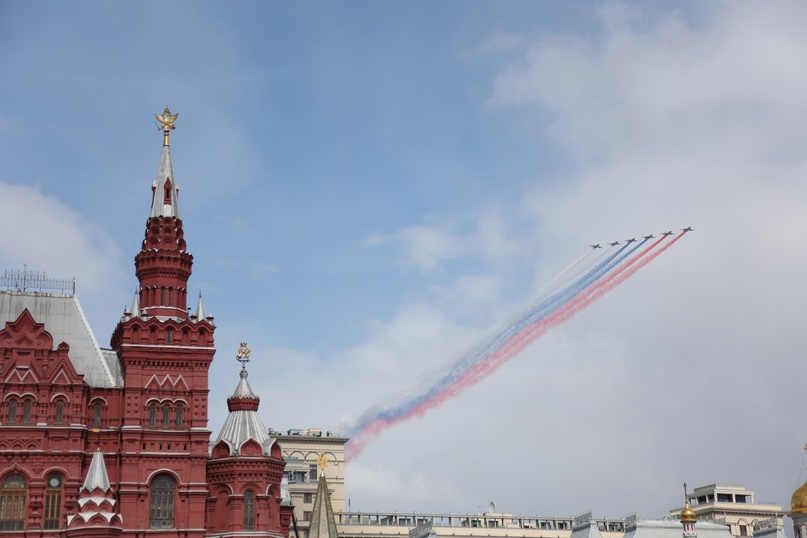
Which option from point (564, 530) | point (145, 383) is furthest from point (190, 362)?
point (564, 530)

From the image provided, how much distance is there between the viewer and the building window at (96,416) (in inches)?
3932

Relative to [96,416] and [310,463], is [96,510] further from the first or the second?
[310,463]

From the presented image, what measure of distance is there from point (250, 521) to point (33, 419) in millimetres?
20775

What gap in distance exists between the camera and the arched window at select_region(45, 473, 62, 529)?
311ft

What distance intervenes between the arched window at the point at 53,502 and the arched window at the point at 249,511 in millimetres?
15796

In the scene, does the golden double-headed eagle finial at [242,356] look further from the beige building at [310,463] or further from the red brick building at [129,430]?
the beige building at [310,463]

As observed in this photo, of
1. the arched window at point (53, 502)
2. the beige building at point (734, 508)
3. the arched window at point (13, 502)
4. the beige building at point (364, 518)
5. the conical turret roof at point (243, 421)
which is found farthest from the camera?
the beige building at point (734, 508)

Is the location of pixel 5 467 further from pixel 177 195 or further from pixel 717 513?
pixel 717 513

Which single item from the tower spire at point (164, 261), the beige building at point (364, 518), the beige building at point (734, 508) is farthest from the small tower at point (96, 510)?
the beige building at point (734, 508)

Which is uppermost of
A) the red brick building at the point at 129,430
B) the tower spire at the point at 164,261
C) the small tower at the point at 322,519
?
the tower spire at the point at 164,261

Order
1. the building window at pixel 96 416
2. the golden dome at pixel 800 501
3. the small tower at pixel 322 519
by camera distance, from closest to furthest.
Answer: the building window at pixel 96 416
the small tower at pixel 322 519
the golden dome at pixel 800 501

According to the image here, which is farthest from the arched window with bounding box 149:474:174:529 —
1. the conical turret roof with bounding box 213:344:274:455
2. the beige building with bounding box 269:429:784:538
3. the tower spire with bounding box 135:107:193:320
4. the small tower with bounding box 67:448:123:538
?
the beige building with bounding box 269:429:784:538

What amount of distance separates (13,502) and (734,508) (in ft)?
422

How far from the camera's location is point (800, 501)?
124m
